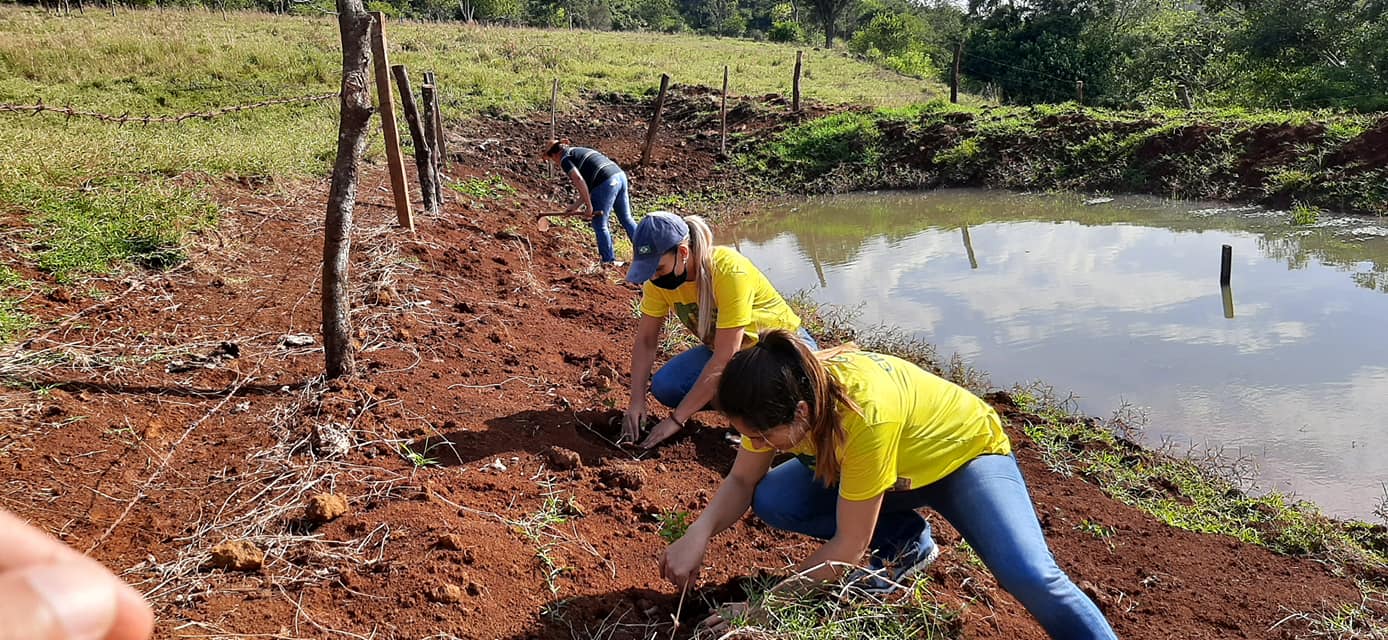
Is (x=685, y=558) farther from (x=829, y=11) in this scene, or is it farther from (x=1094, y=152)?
(x=829, y=11)

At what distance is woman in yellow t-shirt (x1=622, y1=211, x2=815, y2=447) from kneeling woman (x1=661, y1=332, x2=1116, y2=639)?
2.13 feet

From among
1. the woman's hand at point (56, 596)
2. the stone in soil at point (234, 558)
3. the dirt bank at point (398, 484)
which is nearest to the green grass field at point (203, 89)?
the dirt bank at point (398, 484)

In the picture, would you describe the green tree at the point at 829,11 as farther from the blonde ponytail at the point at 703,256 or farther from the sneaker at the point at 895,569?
the sneaker at the point at 895,569

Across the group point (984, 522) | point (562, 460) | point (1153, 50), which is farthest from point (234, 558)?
point (1153, 50)

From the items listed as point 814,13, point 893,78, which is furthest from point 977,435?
point 814,13

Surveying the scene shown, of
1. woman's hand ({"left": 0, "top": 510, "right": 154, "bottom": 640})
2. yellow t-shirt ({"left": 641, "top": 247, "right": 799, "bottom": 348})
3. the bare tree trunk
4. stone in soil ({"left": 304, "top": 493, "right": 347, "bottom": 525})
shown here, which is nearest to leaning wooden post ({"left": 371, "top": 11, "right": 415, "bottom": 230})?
the bare tree trunk

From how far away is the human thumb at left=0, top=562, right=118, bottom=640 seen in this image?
0.51m

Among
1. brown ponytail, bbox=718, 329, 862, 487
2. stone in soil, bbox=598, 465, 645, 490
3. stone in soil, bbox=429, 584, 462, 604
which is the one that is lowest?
stone in soil, bbox=598, 465, 645, 490

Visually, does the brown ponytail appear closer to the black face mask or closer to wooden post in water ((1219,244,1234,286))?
the black face mask

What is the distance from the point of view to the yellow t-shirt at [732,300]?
3.46 meters

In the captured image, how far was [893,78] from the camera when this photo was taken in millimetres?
25781

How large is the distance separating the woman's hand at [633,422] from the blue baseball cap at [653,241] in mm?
700

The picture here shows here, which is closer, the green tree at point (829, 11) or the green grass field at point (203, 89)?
the green grass field at point (203, 89)

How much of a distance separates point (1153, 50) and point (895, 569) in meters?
23.1
